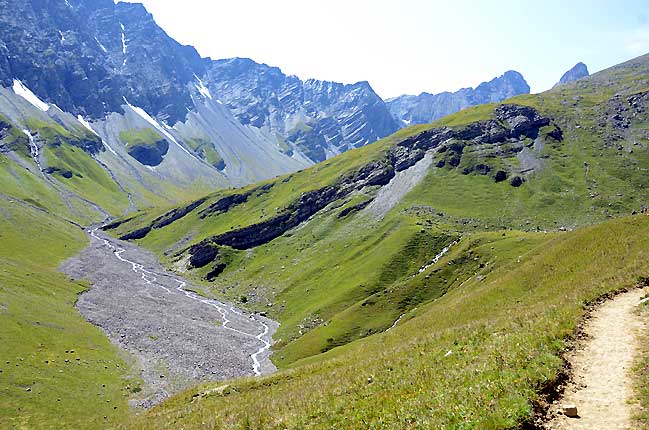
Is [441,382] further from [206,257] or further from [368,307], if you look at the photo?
[206,257]

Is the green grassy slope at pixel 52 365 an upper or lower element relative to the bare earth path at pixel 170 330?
upper

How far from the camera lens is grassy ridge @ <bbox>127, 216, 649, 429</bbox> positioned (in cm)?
1955

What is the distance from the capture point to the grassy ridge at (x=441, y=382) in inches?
770

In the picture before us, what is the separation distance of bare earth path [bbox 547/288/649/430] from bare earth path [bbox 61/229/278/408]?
62.6 metres

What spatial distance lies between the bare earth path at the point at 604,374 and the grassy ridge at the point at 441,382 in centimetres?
104

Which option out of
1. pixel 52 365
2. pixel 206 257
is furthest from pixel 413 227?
pixel 206 257

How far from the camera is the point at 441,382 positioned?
75.8 ft

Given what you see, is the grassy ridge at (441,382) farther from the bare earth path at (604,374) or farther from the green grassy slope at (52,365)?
the green grassy slope at (52,365)

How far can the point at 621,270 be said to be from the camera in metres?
37.9

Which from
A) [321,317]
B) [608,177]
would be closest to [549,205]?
[608,177]

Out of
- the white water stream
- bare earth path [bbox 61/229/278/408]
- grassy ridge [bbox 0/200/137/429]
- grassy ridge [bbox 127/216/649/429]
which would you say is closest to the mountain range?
grassy ridge [bbox 127/216/649/429]

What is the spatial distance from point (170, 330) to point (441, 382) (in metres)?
97.8

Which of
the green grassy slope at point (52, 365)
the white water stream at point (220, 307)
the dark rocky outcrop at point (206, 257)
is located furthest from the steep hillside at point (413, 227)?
the green grassy slope at point (52, 365)

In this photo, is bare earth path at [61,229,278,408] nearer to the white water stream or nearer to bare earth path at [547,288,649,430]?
the white water stream
